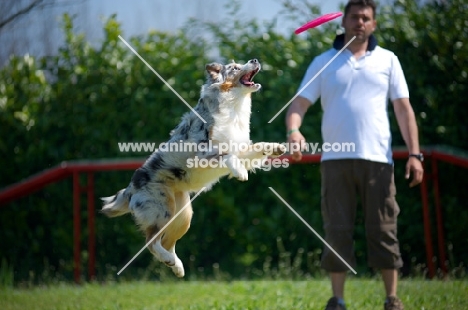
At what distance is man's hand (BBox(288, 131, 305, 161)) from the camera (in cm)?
512

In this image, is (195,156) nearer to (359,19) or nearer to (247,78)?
(247,78)

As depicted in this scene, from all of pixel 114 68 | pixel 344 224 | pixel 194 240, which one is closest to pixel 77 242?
pixel 194 240

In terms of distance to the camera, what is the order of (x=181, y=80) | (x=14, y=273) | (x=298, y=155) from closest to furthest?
(x=298, y=155), (x=181, y=80), (x=14, y=273)

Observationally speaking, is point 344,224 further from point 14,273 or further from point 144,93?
point 14,273

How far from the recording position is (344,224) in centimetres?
539

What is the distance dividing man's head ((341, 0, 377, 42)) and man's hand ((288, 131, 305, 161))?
82 cm

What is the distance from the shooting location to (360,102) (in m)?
5.33

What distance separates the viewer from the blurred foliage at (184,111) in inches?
302

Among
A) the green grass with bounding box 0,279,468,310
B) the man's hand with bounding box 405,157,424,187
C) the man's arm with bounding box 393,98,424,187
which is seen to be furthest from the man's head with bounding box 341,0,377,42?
the green grass with bounding box 0,279,468,310

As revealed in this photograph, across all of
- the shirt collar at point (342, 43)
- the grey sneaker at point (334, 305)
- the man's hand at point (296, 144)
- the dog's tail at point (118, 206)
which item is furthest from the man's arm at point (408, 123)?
the dog's tail at point (118, 206)

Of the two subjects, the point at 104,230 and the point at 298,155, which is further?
the point at 104,230

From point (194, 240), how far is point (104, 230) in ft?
3.44

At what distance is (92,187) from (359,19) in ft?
13.0

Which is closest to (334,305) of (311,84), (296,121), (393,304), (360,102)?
(393,304)
